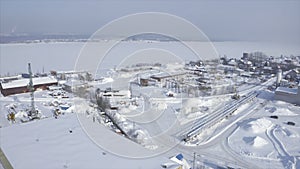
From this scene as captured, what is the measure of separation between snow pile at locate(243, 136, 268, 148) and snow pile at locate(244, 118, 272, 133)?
375 millimetres

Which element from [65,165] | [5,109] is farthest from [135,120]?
[5,109]

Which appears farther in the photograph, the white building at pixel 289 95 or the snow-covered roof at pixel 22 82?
the snow-covered roof at pixel 22 82

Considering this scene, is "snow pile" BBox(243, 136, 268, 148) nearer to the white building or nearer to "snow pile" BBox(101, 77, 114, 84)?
the white building

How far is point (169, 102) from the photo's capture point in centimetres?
588

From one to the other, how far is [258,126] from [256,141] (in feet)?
2.19

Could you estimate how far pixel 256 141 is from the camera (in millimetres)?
3533

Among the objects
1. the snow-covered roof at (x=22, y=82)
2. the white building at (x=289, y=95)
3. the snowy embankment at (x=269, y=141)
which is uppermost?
the snow-covered roof at (x=22, y=82)

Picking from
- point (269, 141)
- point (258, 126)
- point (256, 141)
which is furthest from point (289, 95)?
point (256, 141)

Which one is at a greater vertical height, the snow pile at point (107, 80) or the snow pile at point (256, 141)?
the snow pile at point (107, 80)

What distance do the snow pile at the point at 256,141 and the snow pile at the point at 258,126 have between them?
375 mm

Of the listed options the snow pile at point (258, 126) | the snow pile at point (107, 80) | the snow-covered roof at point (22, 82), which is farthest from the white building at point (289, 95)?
the snow-covered roof at point (22, 82)

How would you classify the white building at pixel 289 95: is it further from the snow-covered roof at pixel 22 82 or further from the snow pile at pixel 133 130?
the snow-covered roof at pixel 22 82

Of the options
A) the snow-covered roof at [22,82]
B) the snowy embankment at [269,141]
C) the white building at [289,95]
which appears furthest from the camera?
the snow-covered roof at [22,82]

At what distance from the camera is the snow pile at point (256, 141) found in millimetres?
3498
